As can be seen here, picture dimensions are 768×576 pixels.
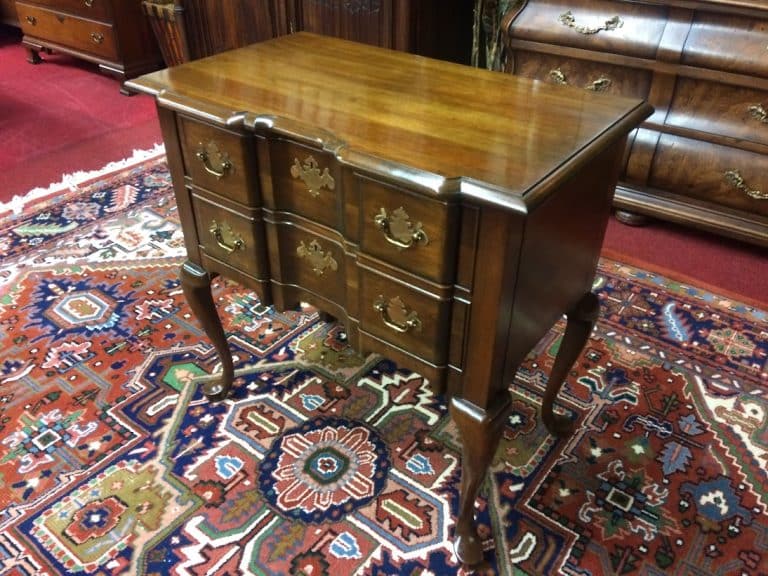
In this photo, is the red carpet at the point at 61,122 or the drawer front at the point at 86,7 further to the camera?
the drawer front at the point at 86,7

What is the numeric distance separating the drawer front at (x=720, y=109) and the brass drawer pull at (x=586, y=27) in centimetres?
30

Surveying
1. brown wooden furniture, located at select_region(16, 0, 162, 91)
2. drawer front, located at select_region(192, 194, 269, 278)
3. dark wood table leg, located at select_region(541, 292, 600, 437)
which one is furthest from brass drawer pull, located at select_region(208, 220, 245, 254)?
brown wooden furniture, located at select_region(16, 0, 162, 91)

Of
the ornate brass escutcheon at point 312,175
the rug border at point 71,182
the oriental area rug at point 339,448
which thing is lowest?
the rug border at point 71,182

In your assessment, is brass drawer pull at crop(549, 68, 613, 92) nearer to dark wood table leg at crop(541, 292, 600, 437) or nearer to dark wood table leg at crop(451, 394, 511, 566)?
dark wood table leg at crop(541, 292, 600, 437)

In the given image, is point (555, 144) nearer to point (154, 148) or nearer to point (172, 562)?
point (172, 562)

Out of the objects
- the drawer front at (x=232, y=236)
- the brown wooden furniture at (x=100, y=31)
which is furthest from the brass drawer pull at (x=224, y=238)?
the brown wooden furniture at (x=100, y=31)

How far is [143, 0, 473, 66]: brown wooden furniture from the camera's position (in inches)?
103

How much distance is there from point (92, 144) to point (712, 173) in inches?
110

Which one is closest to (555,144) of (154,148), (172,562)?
(172,562)

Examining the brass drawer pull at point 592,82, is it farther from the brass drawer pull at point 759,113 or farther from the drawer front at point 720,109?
the brass drawer pull at point 759,113

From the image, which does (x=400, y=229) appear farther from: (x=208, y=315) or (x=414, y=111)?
(x=208, y=315)

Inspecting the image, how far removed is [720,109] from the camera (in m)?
2.31

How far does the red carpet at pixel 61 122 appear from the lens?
309 cm

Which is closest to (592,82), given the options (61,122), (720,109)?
(720,109)
